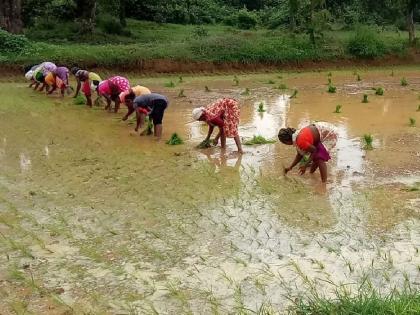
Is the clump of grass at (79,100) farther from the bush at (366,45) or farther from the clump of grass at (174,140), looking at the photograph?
the bush at (366,45)

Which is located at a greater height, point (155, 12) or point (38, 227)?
point (155, 12)

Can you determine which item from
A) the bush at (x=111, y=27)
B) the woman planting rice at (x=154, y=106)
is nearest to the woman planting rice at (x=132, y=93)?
the woman planting rice at (x=154, y=106)

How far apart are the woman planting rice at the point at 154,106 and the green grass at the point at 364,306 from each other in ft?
21.9

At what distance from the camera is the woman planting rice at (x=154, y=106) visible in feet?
34.6

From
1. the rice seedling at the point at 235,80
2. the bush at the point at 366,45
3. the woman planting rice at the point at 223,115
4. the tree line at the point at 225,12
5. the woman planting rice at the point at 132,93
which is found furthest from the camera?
the tree line at the point at 225,12

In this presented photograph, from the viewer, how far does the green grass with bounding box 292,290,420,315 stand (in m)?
3.93

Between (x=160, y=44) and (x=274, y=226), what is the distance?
16.9 m

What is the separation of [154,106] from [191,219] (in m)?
4.24

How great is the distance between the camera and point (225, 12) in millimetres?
34094

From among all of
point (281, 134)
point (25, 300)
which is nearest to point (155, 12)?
point (281, 134)

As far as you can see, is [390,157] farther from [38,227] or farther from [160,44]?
[160,44]

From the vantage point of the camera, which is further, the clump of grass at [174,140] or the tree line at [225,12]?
the tree line at [225,12]

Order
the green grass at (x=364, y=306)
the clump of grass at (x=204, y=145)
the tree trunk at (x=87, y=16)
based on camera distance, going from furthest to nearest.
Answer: the tree trunk at (x=87, y=16)
the clump of grass at (x=204, y=145)
the green grass at (x=364, y=306)

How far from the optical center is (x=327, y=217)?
6.79m
